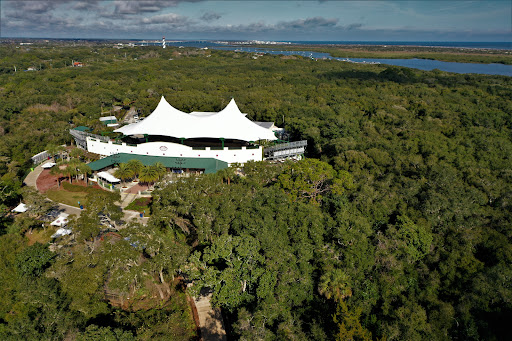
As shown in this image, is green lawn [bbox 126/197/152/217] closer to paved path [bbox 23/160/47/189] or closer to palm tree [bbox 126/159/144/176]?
palm tree [bbox 126/159/144/176]

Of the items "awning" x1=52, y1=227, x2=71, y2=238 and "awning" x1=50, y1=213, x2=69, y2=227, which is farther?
"awning" x1=50, y1=213, x2=69, y2=227

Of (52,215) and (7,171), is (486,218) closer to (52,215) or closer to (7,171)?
(52,215)


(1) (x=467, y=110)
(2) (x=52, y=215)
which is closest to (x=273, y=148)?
(2) (x=52, y=215)

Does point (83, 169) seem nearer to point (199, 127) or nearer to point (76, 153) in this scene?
point (76, 153)

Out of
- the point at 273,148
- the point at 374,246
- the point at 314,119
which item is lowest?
the point at 374,246

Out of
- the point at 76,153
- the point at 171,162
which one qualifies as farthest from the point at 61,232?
the point at 76,153

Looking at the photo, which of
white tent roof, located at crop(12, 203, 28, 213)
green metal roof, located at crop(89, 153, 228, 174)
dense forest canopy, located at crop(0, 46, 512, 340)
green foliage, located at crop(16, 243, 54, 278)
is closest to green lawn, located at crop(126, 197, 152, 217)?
dense forest canopy, located at crop(0, 46, 512, 340)
